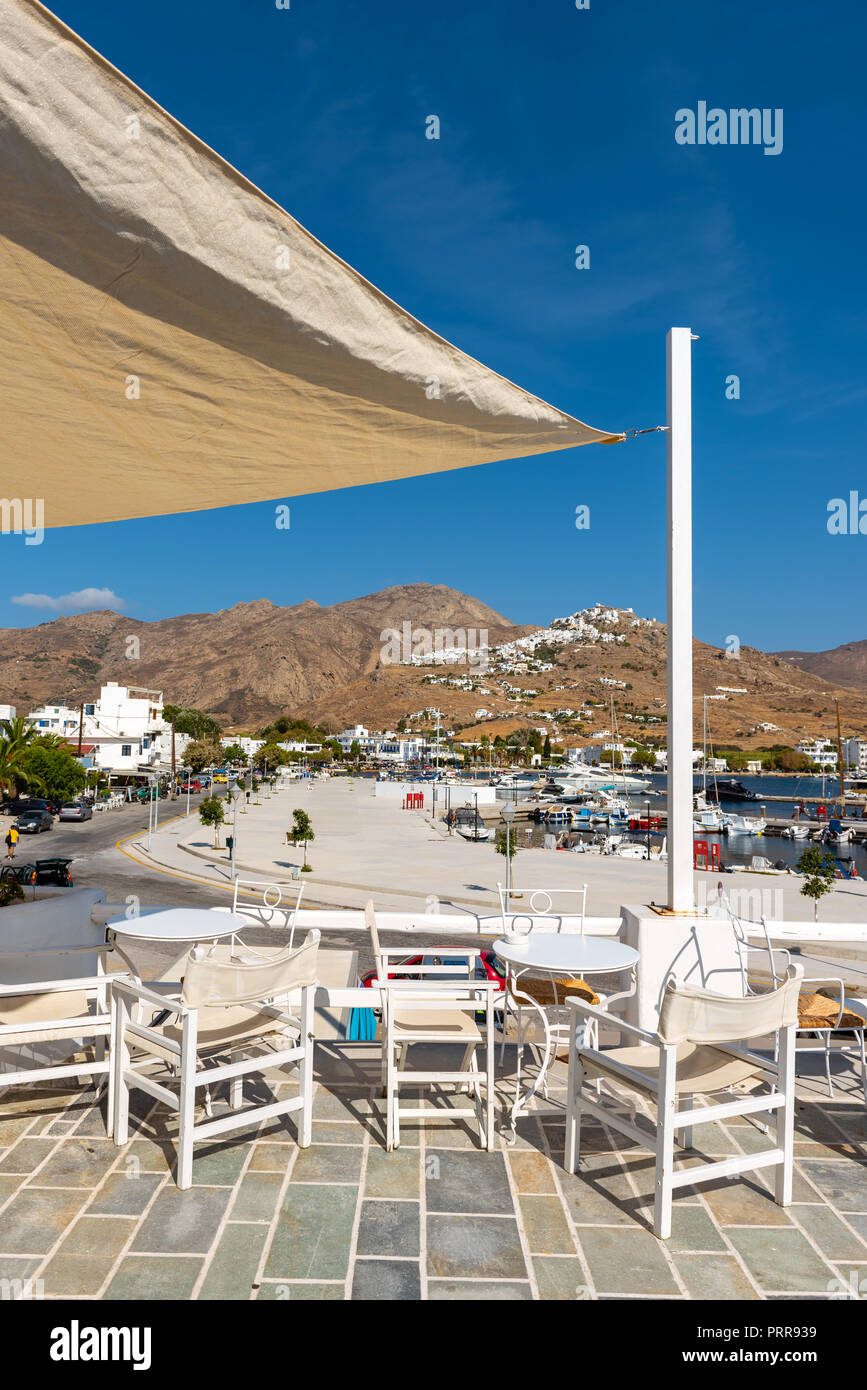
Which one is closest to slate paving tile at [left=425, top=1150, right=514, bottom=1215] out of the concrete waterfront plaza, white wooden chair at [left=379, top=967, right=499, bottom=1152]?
white wooden chair at [left=379, top=967, right=499, bottom=1152]

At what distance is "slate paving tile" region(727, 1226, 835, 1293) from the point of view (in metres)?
1.99

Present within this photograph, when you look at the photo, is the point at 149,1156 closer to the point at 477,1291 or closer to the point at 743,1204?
the point at 477,1291

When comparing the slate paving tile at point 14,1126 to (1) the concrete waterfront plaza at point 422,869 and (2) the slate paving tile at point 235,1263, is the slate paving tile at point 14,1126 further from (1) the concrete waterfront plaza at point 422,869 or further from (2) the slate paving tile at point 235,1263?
(1) the concrete waterfront plaza at point 422,869

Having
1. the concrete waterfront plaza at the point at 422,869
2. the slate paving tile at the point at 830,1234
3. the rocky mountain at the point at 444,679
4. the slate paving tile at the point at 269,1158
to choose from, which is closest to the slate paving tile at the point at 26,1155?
the slate paving tile at the point at 269,1158

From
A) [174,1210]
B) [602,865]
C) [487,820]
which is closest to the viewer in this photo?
[174,1210]

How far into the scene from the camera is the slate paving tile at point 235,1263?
1.90 m

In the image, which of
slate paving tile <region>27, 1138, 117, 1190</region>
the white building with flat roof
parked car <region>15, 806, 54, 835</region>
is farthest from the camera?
the white building with flat roof

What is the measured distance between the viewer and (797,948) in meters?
13.6

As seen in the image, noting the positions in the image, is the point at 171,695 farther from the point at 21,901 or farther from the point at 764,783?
the point at 21,901

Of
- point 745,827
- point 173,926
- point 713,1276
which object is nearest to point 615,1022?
point 713,1276

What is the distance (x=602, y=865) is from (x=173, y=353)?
25253 millimetres

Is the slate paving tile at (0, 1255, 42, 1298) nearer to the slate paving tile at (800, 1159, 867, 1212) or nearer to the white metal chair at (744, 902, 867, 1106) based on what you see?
the slate paving tile at (800, 1159, 867, 1212)
